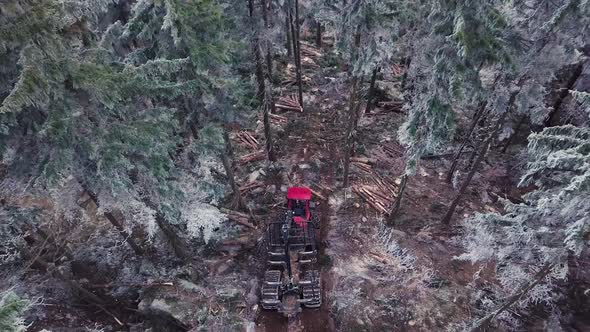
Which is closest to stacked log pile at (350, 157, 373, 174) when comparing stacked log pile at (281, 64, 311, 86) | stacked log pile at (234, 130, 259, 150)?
stacked log pile at (234, 130, 259, 150)

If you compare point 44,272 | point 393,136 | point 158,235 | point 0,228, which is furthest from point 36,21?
point 393,136

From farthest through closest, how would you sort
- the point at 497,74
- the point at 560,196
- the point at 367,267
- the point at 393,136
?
1. the point at 393,136
2. the point at 367,267
3. the point at 497,74
4. the point at 560,196

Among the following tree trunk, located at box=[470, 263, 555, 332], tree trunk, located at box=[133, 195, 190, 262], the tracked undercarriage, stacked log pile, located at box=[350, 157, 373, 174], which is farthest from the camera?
stacked log pile, located at box=[350, 157, 373, 174]

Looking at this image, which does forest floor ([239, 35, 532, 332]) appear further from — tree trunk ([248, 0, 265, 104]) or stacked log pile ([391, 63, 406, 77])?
stacked log pile ([391, 63, 406, 77])

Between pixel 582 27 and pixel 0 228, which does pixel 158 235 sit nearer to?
pixel 0 228

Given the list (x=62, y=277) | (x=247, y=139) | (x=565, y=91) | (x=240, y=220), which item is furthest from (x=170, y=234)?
(x=565, y=91)

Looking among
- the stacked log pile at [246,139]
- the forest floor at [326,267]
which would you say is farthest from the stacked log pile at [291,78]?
the forest floor at [326,267]
